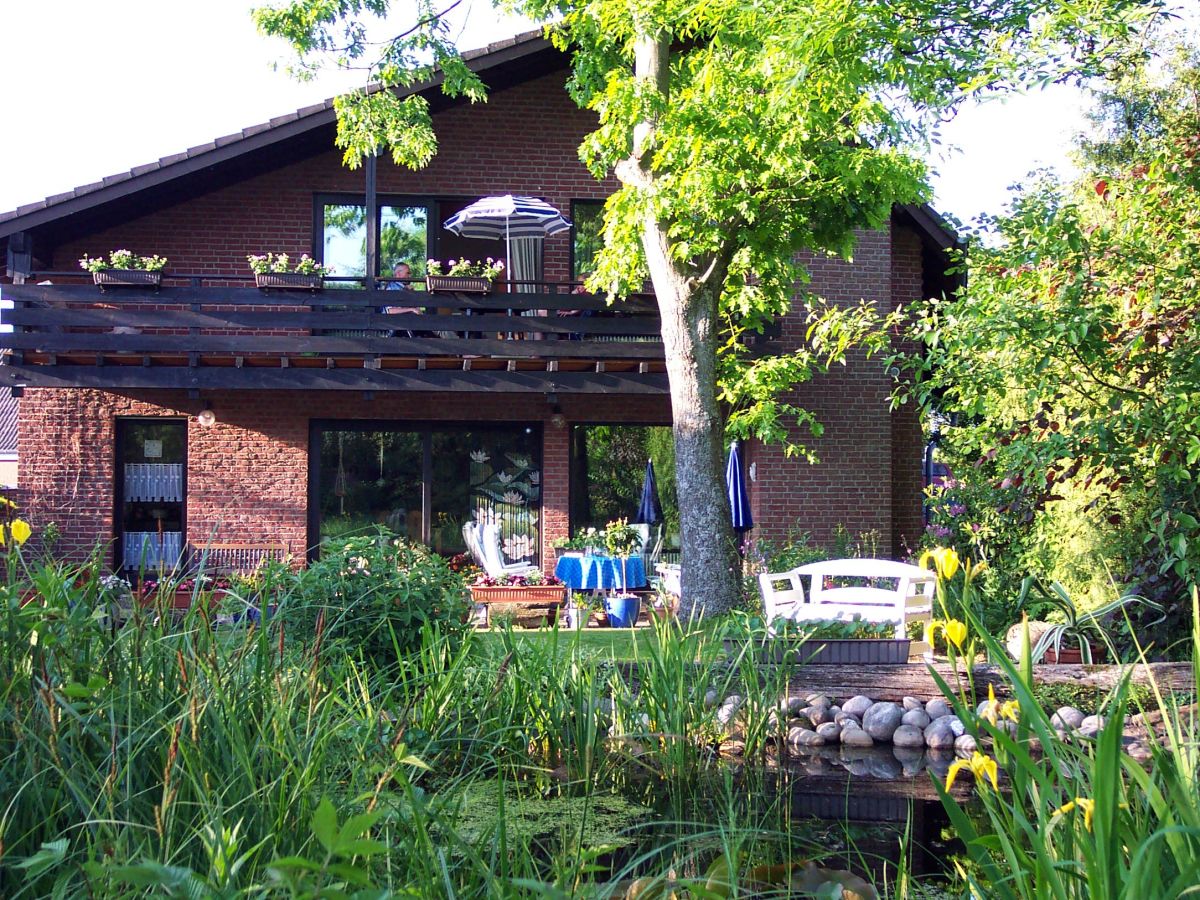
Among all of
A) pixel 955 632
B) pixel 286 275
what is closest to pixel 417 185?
pixel 286 275

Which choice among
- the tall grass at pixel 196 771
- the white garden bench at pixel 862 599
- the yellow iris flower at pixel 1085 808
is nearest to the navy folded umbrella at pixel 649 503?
the white garden bench at pixel 862 599

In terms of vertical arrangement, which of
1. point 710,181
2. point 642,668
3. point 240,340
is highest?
point 710,181

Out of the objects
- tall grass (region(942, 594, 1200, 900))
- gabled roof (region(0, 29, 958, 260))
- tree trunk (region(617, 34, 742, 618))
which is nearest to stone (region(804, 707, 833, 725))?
tree trunk (region(617, 34, 742, 618))

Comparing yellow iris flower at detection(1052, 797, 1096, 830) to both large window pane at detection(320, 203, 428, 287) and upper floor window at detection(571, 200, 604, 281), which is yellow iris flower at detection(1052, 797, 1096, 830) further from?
upper floor window at detection(571, 200, 604, 281)

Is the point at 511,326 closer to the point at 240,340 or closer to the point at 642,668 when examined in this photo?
the point at 240,340

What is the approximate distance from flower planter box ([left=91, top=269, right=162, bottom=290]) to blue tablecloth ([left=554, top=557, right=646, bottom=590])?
16.6ft

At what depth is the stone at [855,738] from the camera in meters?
6.88

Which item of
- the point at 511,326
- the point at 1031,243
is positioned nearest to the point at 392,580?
the point at 1031,243

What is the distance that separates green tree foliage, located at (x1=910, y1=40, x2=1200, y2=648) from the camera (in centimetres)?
698

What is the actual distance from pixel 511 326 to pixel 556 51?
3401 mm

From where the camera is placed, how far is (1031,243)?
24.6 feet

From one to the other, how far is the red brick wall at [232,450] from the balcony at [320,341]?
23.6 inches

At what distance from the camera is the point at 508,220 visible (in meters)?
12.2

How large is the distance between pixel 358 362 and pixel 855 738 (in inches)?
313
